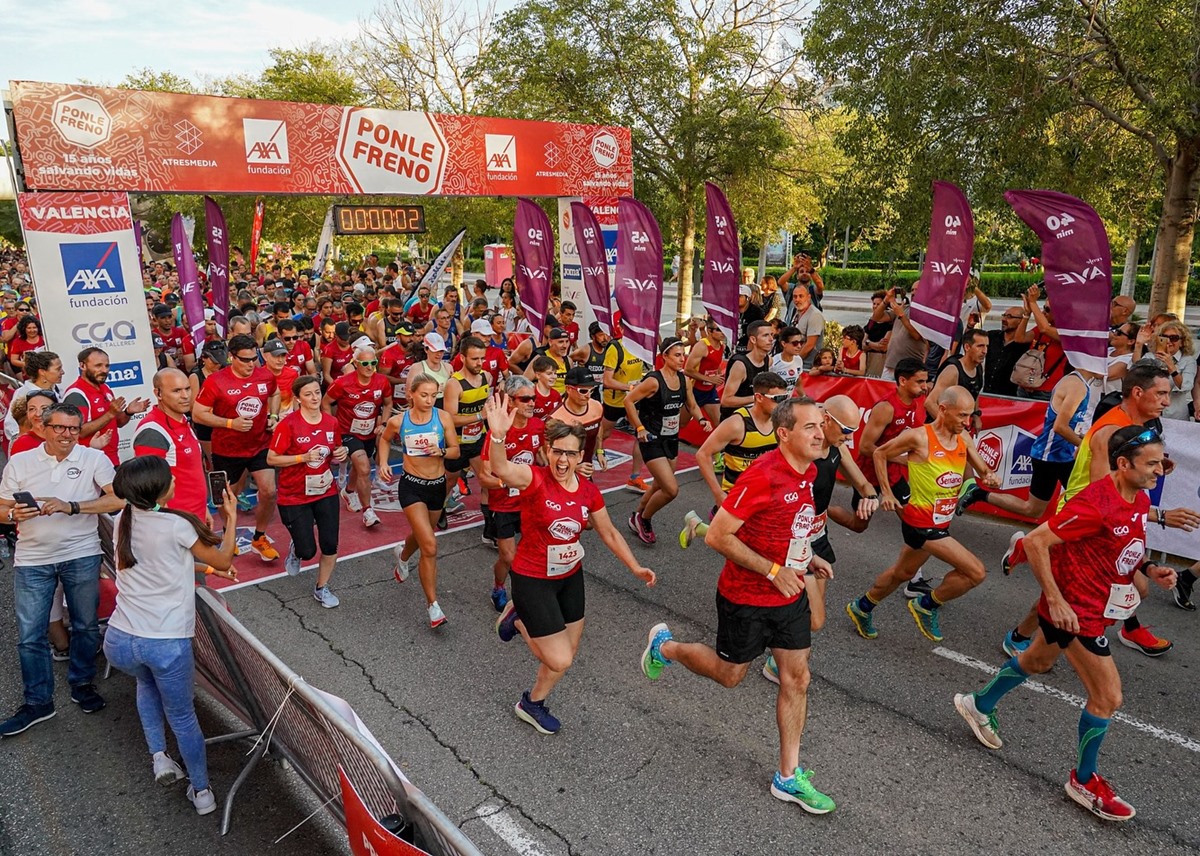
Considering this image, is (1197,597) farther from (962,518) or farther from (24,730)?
(24,730)

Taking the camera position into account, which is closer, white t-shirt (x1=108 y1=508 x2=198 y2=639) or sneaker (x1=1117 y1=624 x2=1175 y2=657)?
white t-shirt (x1=108 y1=508 x2=198 y2=639)

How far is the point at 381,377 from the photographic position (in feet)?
28.6

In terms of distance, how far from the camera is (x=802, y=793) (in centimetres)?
409

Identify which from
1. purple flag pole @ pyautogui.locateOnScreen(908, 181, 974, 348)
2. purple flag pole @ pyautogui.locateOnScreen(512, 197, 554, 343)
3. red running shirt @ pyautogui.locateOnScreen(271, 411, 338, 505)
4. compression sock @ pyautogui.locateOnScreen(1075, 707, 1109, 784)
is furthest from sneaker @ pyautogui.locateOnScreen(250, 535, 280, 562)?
purple flag pole @ pyautogui.locateOnScreen(908, 181, 974, 348)

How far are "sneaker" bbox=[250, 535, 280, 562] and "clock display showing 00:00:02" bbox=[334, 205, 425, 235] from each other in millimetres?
6250

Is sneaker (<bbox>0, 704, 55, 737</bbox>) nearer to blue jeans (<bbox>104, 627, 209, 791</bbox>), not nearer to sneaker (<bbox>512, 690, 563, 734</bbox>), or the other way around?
blue jeans (<bbox>104, 627, 209, 791</bbox>)

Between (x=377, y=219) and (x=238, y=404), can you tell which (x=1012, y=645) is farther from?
(x=377, y=219)

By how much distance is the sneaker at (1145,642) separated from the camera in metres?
5.69

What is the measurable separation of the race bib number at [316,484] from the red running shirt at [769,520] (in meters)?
3.61

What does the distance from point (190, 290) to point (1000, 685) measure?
1012 cm

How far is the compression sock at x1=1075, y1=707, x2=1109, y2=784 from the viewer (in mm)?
3992

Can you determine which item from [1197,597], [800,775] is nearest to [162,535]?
[800,775]

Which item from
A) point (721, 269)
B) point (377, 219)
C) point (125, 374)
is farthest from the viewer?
point (377, 219)

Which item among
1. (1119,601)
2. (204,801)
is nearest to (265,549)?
(204,801)
